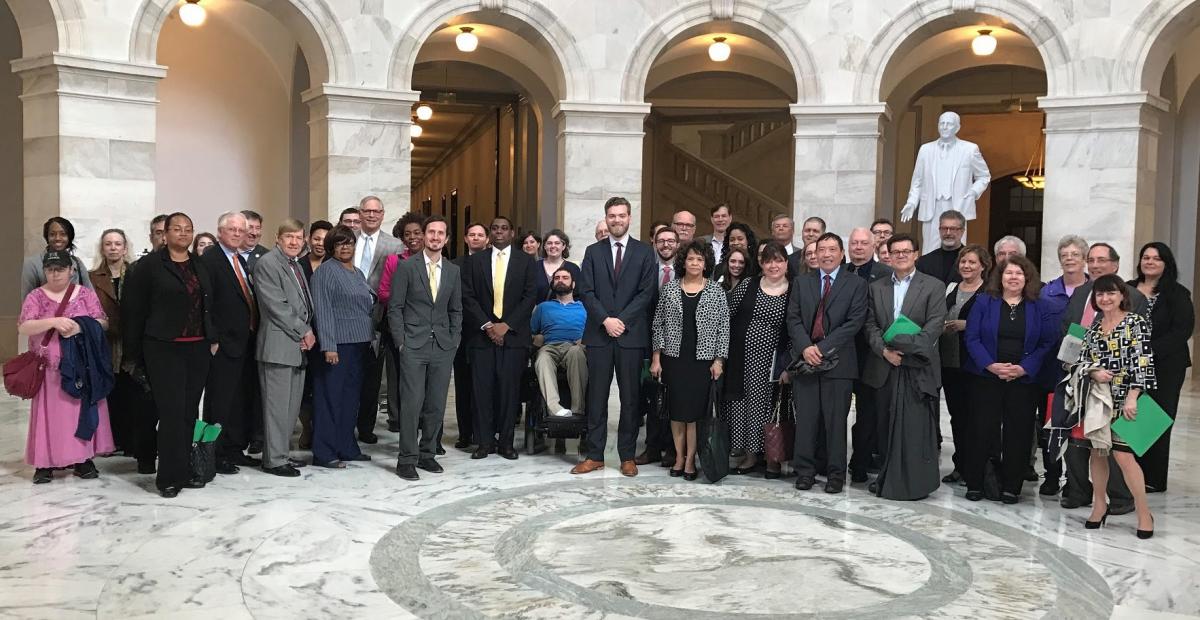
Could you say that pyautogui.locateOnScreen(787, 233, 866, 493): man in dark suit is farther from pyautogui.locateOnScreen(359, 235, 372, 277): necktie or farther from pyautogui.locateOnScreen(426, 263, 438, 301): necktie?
pyautogui.locateOnScreen(359, 235, 372, 277): necktie

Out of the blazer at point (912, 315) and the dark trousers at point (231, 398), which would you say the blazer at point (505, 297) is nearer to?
the dark trousers at point (231, 398)

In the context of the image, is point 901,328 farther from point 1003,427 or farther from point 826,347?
point 1003,427

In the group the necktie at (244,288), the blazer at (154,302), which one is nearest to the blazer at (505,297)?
the necktie at (244,288)

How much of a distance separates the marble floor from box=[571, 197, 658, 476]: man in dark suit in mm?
398

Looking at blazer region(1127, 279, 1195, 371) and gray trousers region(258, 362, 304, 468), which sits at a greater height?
blazer region(1127, 279, 1195, 371)

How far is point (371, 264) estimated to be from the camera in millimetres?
8016

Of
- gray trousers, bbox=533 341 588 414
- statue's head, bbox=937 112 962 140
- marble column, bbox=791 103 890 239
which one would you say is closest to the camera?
gray trousers, bbox=533 341 588 414

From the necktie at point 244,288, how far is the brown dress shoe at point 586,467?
2.36 m

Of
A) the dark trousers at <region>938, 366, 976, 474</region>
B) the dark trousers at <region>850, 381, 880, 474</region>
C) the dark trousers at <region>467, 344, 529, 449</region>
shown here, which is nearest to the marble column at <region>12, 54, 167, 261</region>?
the dark trousers at <region>467, 344, 529, 449</region>

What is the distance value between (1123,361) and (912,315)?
126 centimetres

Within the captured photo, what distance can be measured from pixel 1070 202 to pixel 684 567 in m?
8.22

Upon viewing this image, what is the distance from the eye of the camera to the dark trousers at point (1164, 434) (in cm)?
652

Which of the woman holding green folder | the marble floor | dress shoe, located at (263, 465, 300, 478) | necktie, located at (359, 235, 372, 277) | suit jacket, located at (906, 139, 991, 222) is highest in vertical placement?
suit jacket, located at (906, 139, 991, 222)

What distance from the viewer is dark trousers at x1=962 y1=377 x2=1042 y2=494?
6.48m
